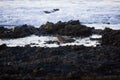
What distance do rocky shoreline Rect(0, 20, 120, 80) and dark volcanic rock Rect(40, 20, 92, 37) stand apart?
4.01 meters

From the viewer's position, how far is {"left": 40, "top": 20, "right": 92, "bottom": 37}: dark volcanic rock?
76.6ft

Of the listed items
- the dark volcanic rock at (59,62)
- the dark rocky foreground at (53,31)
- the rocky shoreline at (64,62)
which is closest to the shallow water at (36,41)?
the dark rocky foreground at (53,31)

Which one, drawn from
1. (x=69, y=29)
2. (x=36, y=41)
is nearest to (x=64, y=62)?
(x=36, y=41)

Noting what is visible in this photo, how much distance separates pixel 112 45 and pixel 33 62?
535 centimetres

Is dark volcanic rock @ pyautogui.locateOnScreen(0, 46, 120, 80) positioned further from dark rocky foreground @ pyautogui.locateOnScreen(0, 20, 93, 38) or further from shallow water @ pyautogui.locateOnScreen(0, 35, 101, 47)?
dark rocky foreground @ pyautogui.locateOnScreen(0, 20, 93, 38)

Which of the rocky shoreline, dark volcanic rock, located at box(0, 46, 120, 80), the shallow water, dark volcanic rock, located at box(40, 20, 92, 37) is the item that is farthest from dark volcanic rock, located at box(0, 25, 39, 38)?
dark volcanic rock, located at box(0, 46, 120, 80)

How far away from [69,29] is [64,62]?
10.1m

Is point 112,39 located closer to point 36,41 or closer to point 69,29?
point 36,41

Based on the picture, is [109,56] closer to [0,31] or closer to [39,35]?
[39,35]

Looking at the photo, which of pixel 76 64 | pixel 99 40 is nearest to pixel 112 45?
pixel 99 40

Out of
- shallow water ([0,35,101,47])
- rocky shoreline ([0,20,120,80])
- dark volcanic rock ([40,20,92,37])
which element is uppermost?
rocky shoreline ([0,20,120,80])

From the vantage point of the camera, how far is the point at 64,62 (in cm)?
1397

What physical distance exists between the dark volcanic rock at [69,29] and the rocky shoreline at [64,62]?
4006 millimetres

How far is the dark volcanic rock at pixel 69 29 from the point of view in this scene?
23344 mm
